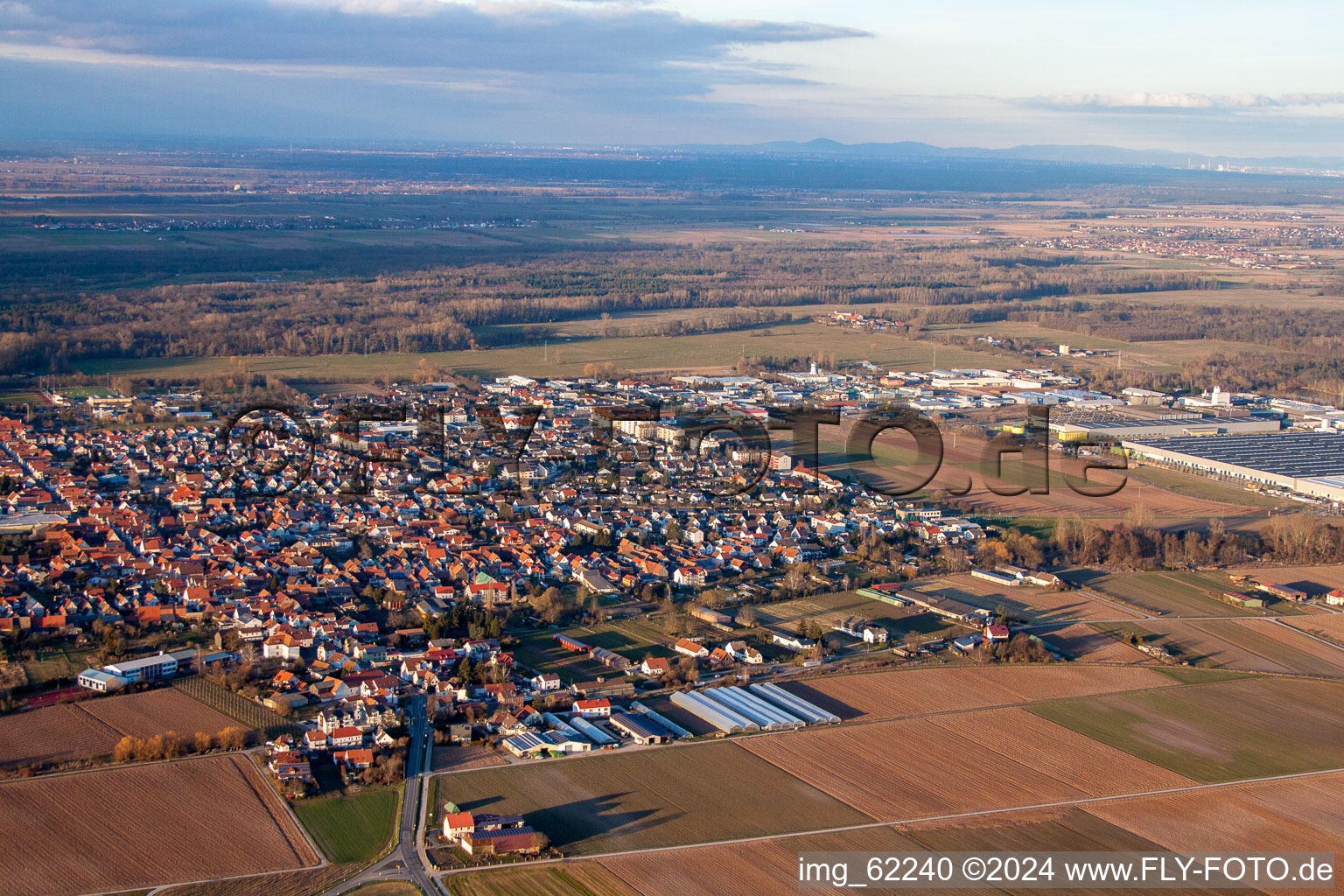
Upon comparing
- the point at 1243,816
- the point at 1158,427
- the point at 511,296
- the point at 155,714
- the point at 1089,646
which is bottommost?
the point at 1243,816

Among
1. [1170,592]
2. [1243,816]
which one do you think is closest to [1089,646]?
[1170,592]

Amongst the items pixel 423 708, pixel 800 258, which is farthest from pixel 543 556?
pixel 800 258

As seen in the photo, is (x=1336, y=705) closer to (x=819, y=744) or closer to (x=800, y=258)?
(x=819, y=744)

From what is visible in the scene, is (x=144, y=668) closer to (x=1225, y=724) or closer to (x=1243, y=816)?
(x=1243, y=816)

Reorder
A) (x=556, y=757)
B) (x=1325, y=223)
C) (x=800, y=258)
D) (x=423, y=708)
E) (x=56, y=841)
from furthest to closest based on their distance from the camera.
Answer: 1. (x=1325, y=223)
2. (x=800, y=258)
3. (x=423, y=708)
4. (x=556, y=757)
5. (x=56, y=841)

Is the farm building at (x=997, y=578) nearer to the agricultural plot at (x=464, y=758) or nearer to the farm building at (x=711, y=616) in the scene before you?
the farm building at (x=711, y=616)

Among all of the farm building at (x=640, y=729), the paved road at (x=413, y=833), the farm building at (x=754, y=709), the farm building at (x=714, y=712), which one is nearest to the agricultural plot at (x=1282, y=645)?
the farm building at (x=754, y=709)

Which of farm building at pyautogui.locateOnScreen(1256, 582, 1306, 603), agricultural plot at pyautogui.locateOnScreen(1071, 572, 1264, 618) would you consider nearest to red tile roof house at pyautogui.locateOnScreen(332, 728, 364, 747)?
agricultural plot at pyautogui.locateOnScreen(1071, 572, 1264, 618)
